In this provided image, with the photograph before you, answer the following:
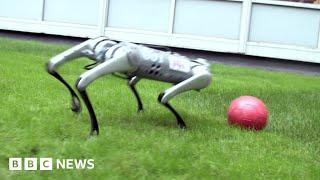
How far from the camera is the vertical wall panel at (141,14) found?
16.0m

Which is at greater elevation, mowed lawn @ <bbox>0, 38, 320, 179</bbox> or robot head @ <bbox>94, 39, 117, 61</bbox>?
robot head @ <bbox>94, 39, 117, 61</bbox>

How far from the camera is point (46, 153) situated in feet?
17.8

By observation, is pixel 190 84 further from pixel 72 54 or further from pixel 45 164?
pixel 45 164

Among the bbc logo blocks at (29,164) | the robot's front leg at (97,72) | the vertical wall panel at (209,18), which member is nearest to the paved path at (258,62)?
the vertical wall panel at (209,18)

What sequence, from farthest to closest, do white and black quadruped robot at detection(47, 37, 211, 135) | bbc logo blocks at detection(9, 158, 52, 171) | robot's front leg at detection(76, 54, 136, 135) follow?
1. white and black quadruped robot at detection(47, 37, 211, 135)
2. robot's front leg at detection(76, 54, 136, 135)
3. bbc logo blocks at detection(9, 158, 52, 171)

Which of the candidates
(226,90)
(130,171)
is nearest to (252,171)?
(130,171)

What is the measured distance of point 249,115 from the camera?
7227 millimetres

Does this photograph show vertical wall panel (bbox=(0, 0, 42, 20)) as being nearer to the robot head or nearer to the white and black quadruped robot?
the white and black quadruped robot

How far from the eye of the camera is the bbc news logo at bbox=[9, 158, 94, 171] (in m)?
5.08

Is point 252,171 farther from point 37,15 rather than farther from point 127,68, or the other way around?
point 37,15

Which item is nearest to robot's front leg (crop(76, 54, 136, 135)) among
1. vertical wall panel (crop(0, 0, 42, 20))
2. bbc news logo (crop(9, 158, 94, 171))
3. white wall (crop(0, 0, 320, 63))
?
bbc news logo (crop(9, 158, 94, 171))

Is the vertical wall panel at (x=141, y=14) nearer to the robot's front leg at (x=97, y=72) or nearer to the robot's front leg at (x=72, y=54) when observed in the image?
the robot's front leg at (x=72, y=54)

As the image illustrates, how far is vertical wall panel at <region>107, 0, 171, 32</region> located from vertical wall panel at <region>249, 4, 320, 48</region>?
2.20 metres

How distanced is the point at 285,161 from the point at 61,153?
6.73ft
